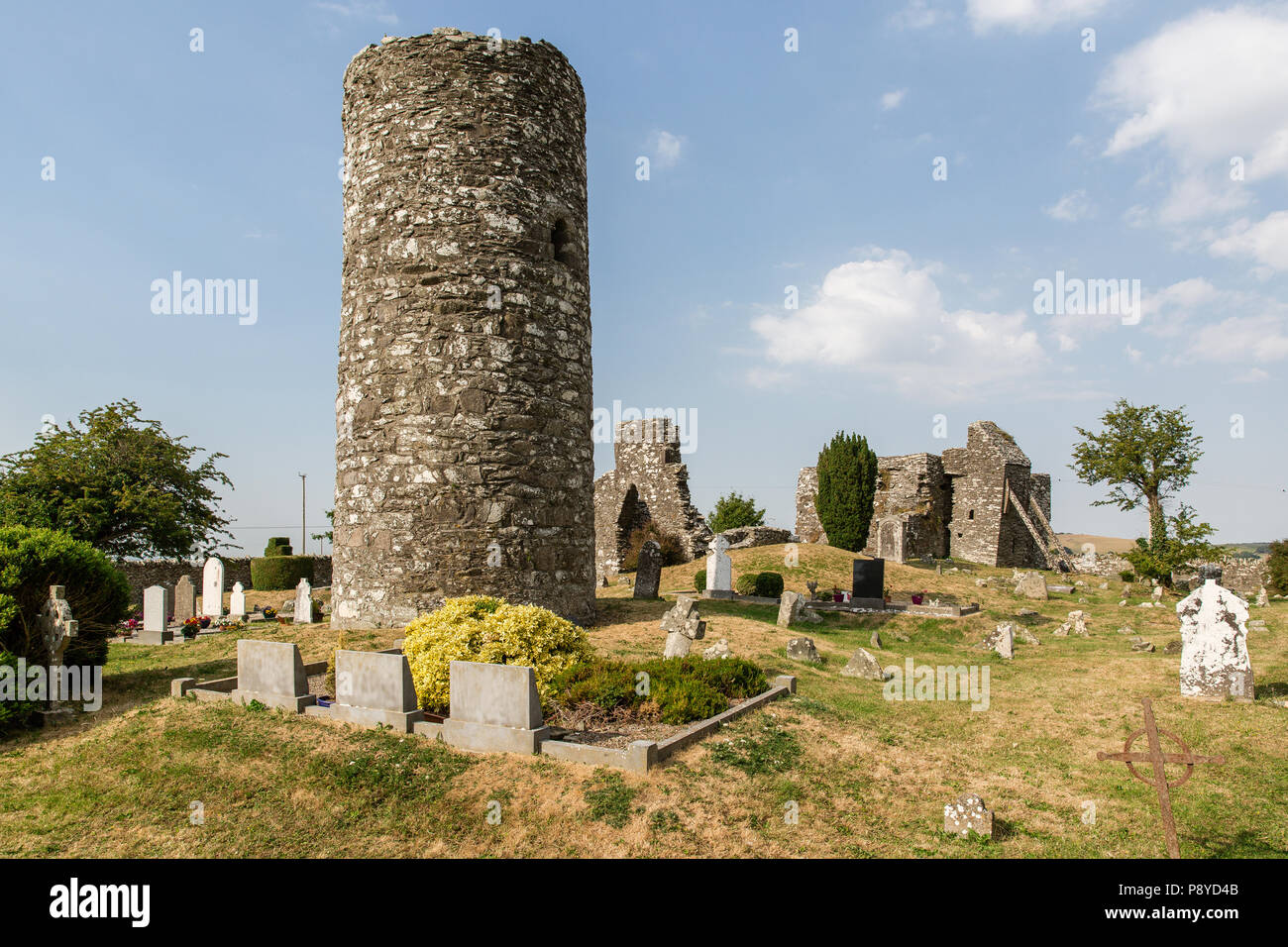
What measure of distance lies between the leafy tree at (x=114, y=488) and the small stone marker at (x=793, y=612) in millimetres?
18821

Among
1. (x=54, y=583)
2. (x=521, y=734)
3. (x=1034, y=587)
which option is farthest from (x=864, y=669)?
(x=1034, y=587)

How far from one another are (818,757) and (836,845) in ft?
5.40

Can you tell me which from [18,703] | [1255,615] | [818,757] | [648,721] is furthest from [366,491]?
[1255,615]

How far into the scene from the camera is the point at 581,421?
43.4 feet

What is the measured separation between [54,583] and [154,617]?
637 centimetres

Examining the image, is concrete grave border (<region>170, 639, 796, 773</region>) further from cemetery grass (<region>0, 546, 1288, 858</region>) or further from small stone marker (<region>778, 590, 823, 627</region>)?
small stone marker (<region>778, 590, 823, 627</region>)

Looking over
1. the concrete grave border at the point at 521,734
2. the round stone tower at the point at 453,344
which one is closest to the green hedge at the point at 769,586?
the round stone tower at the point at 453,344

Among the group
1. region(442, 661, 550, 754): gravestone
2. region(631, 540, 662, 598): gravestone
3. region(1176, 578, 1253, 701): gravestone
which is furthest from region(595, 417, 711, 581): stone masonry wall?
region(442, 661, 550, 754): gravestone

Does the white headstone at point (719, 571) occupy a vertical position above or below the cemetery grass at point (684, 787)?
above

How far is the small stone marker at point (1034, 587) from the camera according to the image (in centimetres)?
2148

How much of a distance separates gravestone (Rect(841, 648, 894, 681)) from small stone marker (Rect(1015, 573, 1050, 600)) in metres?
12.4

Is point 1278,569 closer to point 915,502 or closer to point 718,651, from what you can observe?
point 915,502

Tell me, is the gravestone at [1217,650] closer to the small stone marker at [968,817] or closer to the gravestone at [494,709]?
the small stone marker at [968,817]
